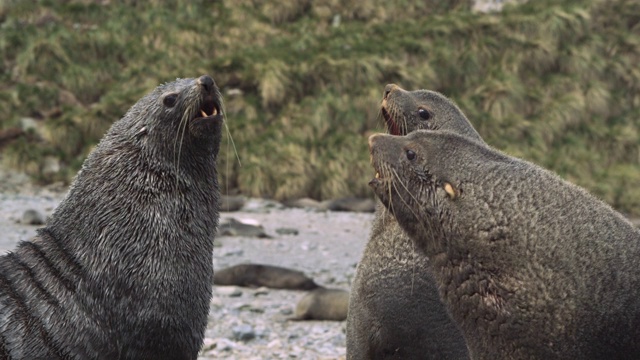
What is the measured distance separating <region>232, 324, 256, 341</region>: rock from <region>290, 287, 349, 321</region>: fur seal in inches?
25.4

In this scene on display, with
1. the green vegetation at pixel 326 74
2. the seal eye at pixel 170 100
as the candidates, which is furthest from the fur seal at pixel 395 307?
the green vegetation at pixel 326 74

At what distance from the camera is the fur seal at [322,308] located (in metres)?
8.55

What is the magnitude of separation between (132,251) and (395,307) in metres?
1.43

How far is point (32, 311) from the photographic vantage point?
4.07 metres

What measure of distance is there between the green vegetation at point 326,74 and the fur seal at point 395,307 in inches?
433

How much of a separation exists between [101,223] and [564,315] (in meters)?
2.23

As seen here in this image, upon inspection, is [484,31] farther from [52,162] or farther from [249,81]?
[52,162]

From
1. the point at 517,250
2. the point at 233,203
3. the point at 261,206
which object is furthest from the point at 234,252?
the point at 517,250

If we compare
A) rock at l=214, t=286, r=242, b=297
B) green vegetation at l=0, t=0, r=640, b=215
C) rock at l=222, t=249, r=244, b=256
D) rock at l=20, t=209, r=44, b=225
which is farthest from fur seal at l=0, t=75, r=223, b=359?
green vegetation at l=0, t=0, r=640, b=215

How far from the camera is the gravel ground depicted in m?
7.77

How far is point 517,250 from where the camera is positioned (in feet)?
12.5

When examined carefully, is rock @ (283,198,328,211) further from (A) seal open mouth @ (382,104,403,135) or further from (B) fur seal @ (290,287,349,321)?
(A) seal open mouth @ (382,104,403,135)

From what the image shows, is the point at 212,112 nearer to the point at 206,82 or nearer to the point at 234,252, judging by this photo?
the point at 206,82

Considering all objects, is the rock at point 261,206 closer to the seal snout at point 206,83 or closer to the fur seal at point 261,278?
the fur seal at point 261,278
